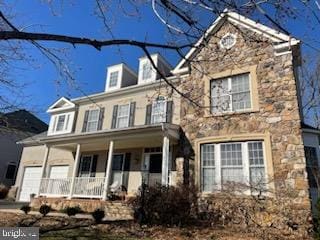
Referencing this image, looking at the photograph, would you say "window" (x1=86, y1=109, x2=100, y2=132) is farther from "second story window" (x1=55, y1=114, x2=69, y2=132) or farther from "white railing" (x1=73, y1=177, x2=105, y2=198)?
"white railing" (x1=73, y1=177, x2=105, y2=198)

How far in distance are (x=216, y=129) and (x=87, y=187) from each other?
23.3 ft

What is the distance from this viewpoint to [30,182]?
19375 mm

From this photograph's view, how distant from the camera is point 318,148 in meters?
11.1

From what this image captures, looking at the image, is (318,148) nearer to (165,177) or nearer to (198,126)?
(198,126)

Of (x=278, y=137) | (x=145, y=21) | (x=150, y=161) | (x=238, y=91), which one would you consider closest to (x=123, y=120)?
(x=150, y=161)

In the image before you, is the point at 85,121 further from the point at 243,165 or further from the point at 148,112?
the point at 243,165

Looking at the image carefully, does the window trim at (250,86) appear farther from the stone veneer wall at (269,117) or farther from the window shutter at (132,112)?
the window shutter at (132,112)

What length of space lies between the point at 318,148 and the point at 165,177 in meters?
6.19

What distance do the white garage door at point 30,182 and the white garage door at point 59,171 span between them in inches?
62.3

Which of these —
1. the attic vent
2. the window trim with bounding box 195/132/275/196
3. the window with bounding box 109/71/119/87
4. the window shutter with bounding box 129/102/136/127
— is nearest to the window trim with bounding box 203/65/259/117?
the window trim with bounding box 195/132/275/196

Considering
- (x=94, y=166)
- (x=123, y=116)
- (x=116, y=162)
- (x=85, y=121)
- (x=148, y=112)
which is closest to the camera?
(x=148, y=112)

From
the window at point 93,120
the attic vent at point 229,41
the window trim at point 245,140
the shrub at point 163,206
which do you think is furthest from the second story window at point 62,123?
the attic vent at point 229,41

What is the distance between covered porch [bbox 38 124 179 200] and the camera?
42.2 feet

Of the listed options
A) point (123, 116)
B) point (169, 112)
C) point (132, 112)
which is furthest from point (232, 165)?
point (123, 116)
